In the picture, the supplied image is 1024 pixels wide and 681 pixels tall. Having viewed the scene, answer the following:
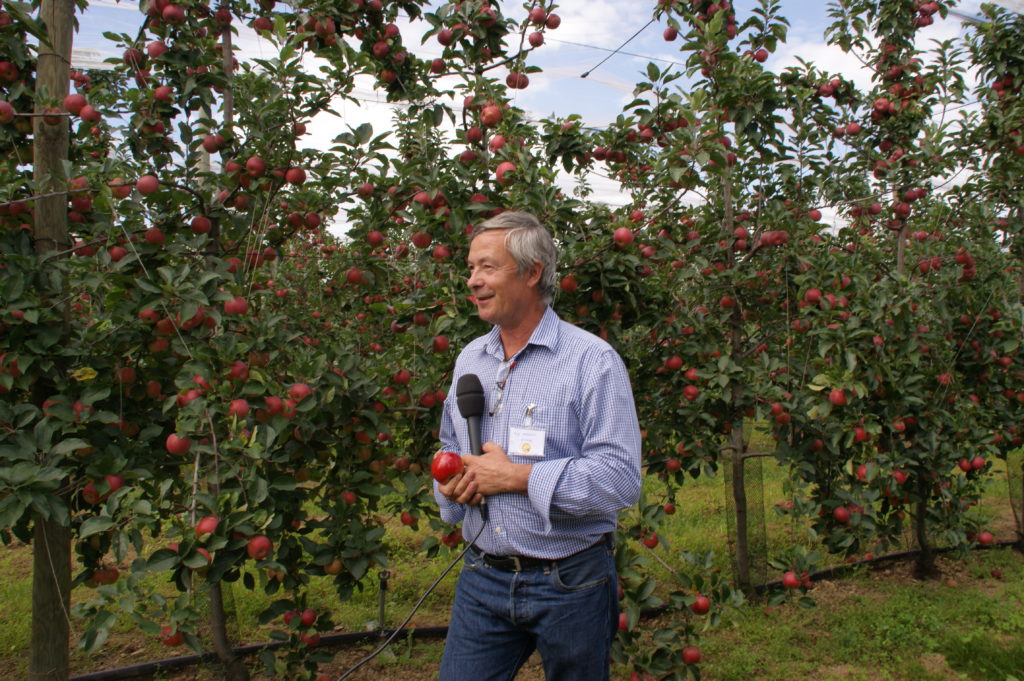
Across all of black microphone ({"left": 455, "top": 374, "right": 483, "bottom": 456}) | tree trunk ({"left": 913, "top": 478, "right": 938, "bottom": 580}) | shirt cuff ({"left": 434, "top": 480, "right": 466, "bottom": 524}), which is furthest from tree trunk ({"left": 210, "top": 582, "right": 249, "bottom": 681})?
tree trunk ({"left": 913, "top": 478, "right": 938, "bottom": 580})

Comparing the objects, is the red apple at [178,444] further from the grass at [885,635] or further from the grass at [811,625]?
the grass at [885,635]

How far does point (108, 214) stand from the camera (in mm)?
1989

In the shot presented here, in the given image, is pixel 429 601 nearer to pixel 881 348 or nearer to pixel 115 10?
pixel 881 348

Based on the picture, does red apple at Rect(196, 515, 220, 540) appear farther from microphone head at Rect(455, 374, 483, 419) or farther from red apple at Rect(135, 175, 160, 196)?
red apple at Rect(135, 175, 160, 196)

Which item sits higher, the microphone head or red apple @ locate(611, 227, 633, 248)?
red apple @ locate(611, 227, 633, 248)

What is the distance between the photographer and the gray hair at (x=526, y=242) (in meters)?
1.64

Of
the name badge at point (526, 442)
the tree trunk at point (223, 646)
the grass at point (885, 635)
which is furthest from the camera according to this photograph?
the grass at point (885, 635)

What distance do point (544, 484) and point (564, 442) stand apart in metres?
0.14

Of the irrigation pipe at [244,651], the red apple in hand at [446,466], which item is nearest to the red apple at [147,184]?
the red apple in hand at [446,466]

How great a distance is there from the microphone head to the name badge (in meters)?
0.11

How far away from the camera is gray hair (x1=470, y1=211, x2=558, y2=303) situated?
1638 millimetres

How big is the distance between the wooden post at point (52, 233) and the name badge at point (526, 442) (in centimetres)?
149

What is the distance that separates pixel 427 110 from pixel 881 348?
1.93m

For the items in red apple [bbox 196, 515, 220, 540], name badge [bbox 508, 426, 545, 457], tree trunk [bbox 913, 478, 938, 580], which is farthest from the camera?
Result: tree trunk [bbox 913, 478, 938, 580]
